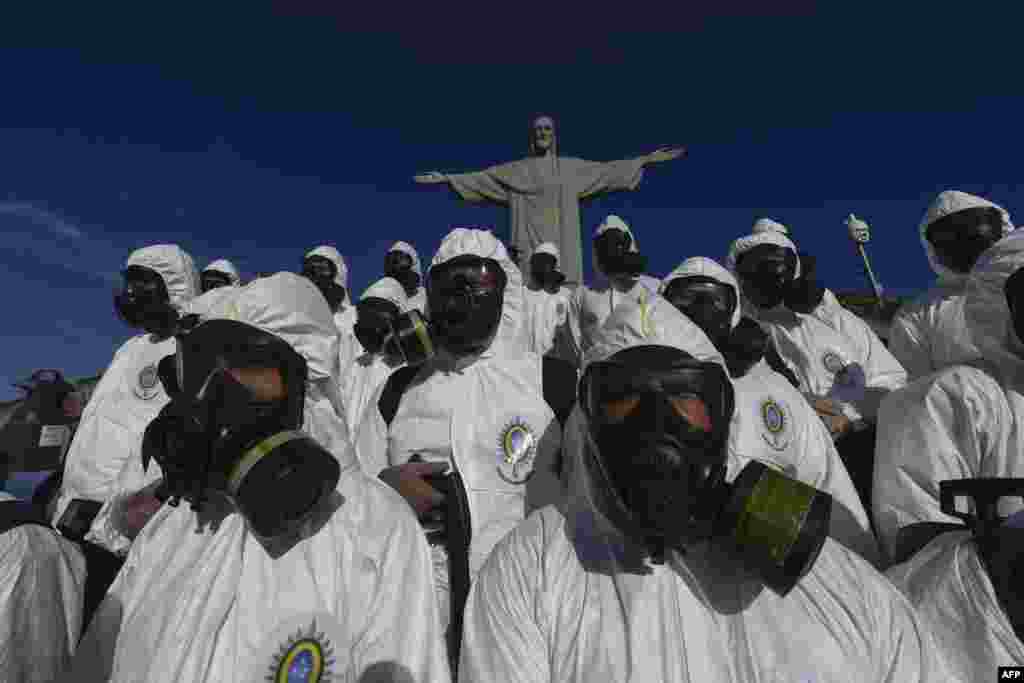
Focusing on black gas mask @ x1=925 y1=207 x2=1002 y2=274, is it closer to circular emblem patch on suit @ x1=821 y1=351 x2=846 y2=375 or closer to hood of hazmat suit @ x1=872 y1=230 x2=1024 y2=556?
circular emblem patch on suit @ x1=821 y1=351 x2=846 y2=375

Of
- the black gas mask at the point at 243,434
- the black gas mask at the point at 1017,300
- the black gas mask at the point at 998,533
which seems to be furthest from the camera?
the black gas mask at the point at 1017,300

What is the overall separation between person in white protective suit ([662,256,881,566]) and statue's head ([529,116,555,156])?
10.2 metres

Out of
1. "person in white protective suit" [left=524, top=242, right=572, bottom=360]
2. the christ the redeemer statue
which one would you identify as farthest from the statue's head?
"person in white protective suit" [left=524, top=242, right=572, bottom=360]

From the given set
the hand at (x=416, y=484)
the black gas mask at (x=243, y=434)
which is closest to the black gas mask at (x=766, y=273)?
the hand at (x=416, y=484)

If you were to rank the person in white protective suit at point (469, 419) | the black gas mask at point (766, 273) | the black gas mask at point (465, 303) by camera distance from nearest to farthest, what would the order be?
1. the person in white protective suit at point (469, 419)
2. the black gas mask at point (465, 303)
3. the black gas mask at point (766, 273)

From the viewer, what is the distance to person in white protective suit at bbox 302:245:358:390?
7.94m

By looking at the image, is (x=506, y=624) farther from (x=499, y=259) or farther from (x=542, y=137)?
(x=542, y=137)

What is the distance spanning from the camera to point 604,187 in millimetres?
13625

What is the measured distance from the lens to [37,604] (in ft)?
6.85

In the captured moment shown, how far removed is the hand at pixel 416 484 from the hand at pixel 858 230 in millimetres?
11387

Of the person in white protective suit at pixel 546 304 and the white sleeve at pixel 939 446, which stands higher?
the person in white protective suit at pixel 546 304

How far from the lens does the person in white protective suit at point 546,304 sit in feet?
26.4

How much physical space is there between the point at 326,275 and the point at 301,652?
683cm

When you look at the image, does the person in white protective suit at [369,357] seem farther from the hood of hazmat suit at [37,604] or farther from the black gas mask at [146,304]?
the hood of hazmat suit at [37,604]
